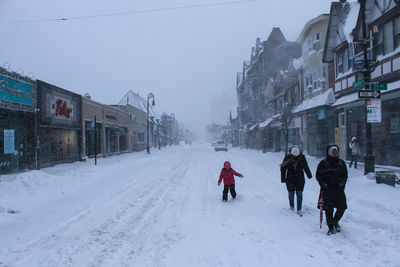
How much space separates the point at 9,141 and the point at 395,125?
1840 centimetres

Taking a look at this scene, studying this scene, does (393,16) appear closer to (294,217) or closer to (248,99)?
(294,217)

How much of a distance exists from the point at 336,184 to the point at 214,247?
98.7 inches

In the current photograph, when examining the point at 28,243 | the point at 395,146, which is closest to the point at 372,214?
the point at 28,243

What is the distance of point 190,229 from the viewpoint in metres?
5.78

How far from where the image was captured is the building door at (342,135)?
17.6m

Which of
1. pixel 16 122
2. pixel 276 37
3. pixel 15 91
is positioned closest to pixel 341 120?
pixel 15 91

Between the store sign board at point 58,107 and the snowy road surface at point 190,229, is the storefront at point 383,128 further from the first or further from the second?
the store sign board at point 58,107

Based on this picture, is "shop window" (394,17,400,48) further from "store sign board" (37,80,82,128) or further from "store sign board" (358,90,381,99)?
"store sign board" (37,80,82,128)

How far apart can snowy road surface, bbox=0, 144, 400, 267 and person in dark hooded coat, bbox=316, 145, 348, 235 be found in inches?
13.7

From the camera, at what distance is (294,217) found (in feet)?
21.4

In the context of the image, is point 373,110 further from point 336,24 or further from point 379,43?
point 336,24

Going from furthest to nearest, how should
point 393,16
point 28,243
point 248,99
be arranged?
point 248,99, point 393,16, point 28,243

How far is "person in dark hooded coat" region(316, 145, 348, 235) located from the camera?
523 centimetres

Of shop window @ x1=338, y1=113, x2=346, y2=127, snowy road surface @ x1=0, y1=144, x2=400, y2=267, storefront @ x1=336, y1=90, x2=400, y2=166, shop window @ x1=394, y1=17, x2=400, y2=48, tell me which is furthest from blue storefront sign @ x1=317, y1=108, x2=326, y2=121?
snowy road surface @ x1=0, y1=144, x2=400, y2=267
